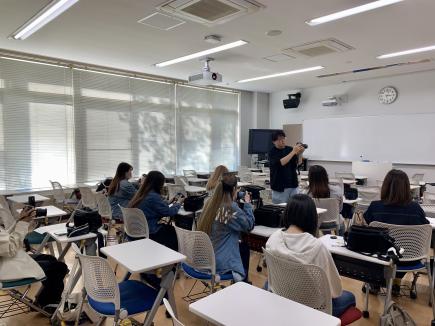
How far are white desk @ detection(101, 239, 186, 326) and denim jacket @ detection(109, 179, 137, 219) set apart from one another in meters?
2.01

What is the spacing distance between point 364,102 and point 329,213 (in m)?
5.74

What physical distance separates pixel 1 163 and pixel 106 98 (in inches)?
94.5

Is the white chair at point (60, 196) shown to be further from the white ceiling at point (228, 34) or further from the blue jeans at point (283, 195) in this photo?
the blue jeans at point (283, 195)

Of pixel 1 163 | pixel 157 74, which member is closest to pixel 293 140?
pixel 157 74

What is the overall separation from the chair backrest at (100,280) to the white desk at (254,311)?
0.65 meters

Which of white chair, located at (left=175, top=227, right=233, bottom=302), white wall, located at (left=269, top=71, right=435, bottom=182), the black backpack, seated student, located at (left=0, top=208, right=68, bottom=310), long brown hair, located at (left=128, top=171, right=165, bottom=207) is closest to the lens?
seated student, located at (left=0, top=208, right=68, bottom=310)

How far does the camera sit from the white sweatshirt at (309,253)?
1.84 metres

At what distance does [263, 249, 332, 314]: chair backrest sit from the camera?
70.0 inches

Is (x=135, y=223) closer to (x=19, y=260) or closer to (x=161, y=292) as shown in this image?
(x=19, y=260)

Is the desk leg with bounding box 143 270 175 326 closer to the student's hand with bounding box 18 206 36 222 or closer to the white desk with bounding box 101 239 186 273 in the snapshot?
the white desk with bounding box 101 239 186 273

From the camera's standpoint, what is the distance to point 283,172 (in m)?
4.46

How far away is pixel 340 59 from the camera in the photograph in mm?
6398

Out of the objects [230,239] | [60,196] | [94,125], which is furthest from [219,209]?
[94,125]

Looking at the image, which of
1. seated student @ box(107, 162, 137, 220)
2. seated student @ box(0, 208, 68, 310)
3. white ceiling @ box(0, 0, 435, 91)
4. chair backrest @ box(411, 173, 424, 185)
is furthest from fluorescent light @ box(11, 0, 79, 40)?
chair backrest @ box(411, 173, 424, 185)
